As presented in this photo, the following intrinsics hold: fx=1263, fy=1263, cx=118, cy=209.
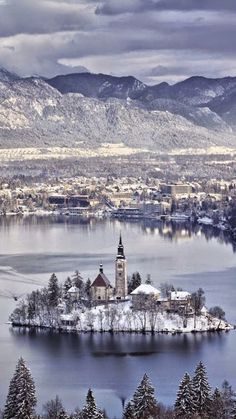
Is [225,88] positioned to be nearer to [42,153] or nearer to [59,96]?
[59,96]

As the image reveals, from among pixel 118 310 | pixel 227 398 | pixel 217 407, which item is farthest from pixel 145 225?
pixel 217 407

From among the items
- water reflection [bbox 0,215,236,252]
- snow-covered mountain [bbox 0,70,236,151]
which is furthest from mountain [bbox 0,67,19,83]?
Result: water reflection [bbox 0,215,236,252]

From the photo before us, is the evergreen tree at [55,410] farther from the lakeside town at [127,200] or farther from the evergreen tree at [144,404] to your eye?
the lakeside town at [127,200]

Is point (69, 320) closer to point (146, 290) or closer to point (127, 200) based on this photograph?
point (146, 290)

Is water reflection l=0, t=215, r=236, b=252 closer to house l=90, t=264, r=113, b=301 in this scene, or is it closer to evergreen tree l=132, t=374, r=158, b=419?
house l=90, t=264, r=113, b=301

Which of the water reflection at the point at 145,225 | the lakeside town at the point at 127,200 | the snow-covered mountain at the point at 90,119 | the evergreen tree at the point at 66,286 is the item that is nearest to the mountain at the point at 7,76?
the snow-covered mountain at the point at 90,119

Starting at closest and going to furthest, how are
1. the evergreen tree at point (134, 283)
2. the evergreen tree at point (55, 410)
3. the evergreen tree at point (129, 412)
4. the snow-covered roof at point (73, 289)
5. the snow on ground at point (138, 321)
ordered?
the evergreen tree at point (55, 410), the evergreen tree at point (129, 412), the snow on ground at point (138, 321), the snow-covered roof at point (73, 289), the evergreen tree at point (134, 283)

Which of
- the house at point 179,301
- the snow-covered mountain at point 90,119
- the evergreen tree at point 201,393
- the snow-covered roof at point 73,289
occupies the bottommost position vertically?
the evergreen tree at point 201,393
